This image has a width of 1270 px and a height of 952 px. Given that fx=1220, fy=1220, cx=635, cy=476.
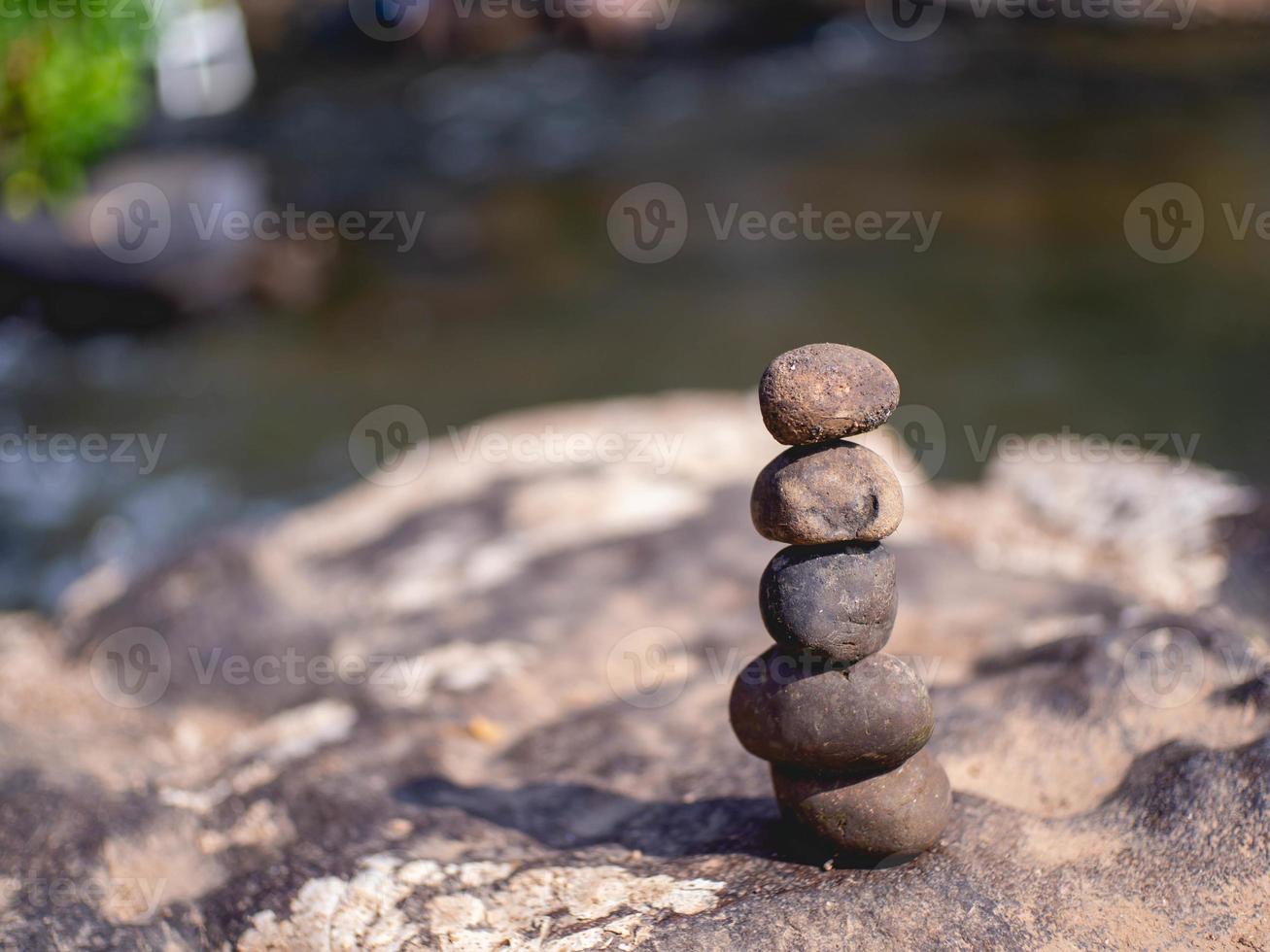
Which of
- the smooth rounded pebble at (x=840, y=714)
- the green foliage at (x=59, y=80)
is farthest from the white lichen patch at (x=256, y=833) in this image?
the green foliage at (x=59, y=80)

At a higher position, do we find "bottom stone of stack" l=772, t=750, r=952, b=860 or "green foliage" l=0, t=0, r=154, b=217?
"green foliage" l=0, t=0, r=154, b=217

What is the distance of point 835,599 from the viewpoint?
2.93m

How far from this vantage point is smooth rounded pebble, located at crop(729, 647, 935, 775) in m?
2.91

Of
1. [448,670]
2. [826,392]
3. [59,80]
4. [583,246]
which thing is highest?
[59,80]

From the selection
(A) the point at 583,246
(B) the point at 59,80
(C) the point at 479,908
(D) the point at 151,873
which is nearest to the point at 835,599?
(C) the point at 479,908

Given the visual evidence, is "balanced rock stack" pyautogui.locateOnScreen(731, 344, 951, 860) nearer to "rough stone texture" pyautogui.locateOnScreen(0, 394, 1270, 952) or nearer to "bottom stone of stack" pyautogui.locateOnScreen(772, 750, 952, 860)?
"bottom stone of stack" pyautogui.locateOnScreen(772, 750, 952, 860)

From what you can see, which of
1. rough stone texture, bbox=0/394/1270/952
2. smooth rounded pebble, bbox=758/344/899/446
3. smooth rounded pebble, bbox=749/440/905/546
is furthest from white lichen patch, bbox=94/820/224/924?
smooth rounded pebble, bbox=758/344/899/446

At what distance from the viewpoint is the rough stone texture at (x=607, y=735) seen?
2951 mm

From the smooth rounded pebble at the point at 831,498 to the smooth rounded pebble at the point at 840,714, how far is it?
320 mm

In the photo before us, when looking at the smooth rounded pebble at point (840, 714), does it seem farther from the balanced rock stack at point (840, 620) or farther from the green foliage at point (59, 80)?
the green foliage at point (59, 80)

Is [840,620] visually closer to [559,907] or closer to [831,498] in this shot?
[831,498]

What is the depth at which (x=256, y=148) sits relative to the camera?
16141 mm

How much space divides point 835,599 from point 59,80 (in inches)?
207

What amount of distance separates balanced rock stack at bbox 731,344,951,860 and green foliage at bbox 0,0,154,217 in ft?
16.0
